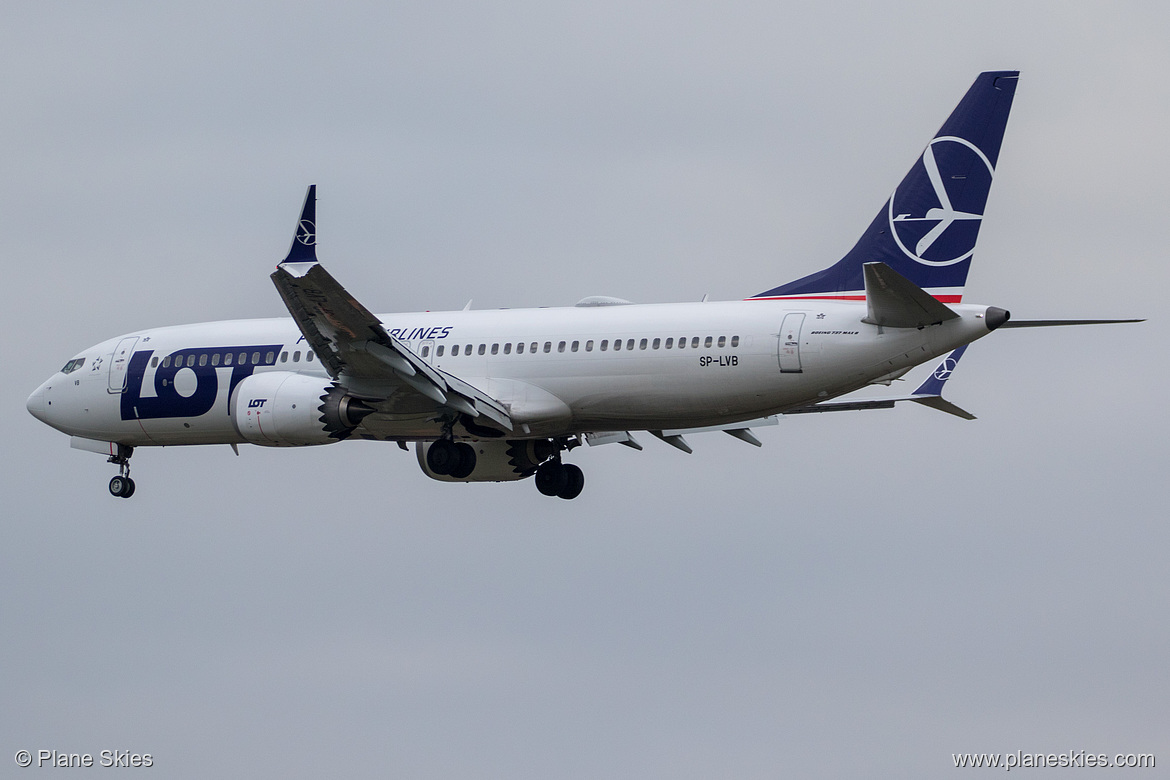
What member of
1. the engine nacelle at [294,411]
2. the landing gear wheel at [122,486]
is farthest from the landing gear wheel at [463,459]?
the landing gear wheel at [122,486]

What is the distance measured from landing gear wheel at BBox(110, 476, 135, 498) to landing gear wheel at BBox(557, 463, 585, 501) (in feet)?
33.8

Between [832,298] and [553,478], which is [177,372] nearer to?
[553,478]

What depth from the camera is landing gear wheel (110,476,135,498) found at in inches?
1731

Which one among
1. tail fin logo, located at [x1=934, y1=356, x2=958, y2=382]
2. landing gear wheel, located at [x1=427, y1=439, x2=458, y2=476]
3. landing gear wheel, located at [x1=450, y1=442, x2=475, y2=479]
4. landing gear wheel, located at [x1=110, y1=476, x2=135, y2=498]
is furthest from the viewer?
landing gear wheel, located at [x1=110, y1=476, x2=135, y2=498]

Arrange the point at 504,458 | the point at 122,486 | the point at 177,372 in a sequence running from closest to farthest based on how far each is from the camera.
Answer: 1. the point at 177,372
2. the point at 504,458
3. the point at 122,486

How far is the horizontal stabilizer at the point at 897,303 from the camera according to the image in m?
32.7


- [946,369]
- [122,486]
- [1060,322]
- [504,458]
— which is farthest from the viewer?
[122,486]

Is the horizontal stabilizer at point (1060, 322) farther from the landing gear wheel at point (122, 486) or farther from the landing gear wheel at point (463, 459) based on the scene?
the landing gear wheel at point (122, 486)

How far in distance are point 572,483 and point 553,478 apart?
49cm

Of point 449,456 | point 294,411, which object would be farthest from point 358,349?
point 449,456

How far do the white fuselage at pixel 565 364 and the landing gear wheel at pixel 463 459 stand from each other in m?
0.71

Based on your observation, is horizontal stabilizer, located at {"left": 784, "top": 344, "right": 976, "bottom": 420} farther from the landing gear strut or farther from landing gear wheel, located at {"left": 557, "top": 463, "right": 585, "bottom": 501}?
the landing gear strut

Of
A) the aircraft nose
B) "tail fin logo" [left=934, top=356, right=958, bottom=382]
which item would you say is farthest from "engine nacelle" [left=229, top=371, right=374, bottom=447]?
"tail fin logo" [left=934, top=356, right=958, bottom=382]

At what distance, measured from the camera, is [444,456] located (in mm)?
39969
